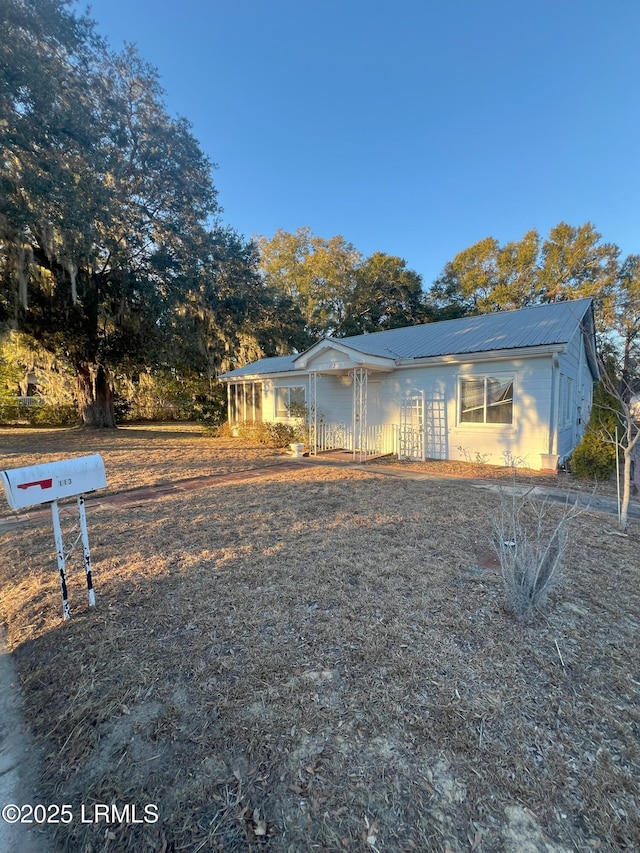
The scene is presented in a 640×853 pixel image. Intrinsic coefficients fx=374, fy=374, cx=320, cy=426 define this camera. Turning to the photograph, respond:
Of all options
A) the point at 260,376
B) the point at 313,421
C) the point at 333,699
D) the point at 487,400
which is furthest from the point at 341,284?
the point at 333,699

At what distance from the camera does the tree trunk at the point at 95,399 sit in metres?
16.9

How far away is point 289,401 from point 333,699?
457 inches

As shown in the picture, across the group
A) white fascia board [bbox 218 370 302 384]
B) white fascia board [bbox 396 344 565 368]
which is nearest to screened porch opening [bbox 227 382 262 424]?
white fascia board [bbox 218 370 302 384]

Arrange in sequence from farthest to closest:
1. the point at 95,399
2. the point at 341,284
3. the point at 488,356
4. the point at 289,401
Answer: the point at 341,284 → the point at 95,399 → the point at 289,401 → the point at 488,356

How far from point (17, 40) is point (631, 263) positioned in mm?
28233

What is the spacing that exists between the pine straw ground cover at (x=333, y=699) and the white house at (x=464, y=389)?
4809mm

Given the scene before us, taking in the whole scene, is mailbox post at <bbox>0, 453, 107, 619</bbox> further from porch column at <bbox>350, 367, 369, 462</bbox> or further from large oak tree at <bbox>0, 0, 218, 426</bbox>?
large oak tree at <bbox>0, 0, 218, 426</bbox>

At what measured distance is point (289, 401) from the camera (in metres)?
13.3

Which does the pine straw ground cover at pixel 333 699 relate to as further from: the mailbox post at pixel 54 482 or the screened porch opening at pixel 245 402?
the screened porch opening at pixel 245 402

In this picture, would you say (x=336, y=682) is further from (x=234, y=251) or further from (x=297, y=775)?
(x=234, y=251)

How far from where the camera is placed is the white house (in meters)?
8.07

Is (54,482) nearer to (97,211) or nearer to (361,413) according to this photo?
(361,413)

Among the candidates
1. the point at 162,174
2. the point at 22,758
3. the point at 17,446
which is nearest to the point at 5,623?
A: the point at 22,758

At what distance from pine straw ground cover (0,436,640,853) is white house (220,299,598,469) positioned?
15.8 feet
